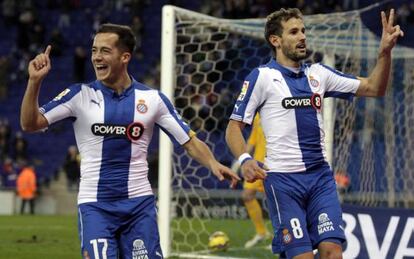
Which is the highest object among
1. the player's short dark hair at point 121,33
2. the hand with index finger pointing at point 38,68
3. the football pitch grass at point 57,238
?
the player's short dark hair at point 121,33

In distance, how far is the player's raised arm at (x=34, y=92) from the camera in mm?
5953

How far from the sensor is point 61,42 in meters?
31.1

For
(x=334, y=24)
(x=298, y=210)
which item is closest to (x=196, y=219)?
(x=334, y=24)

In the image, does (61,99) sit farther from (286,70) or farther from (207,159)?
(286,70)

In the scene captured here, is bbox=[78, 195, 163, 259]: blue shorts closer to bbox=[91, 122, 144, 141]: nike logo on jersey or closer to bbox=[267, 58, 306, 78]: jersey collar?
bbox=[91, 122, 144, 141]: nike logo on jersey

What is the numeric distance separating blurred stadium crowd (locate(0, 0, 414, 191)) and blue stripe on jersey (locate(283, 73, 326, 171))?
1803cm

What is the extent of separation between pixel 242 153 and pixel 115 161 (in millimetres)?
1102

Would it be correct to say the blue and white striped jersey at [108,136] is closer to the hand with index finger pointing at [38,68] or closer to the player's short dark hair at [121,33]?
the player's short dark hair at [121,33]

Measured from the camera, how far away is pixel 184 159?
15.0 metres

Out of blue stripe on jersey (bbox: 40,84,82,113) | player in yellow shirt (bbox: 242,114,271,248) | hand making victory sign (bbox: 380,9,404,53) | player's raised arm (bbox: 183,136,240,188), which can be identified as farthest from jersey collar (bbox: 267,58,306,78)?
player in yellow shirt (bbox: 242,114,271,248)

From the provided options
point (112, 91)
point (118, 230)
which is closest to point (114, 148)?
point (112, 91)

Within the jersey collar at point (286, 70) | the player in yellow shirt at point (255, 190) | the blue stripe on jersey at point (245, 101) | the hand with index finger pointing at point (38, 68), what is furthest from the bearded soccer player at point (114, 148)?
the player in yellow shirt at point (255, 190)

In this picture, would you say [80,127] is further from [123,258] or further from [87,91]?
[123,258]

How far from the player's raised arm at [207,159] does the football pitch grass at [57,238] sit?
578 cm
